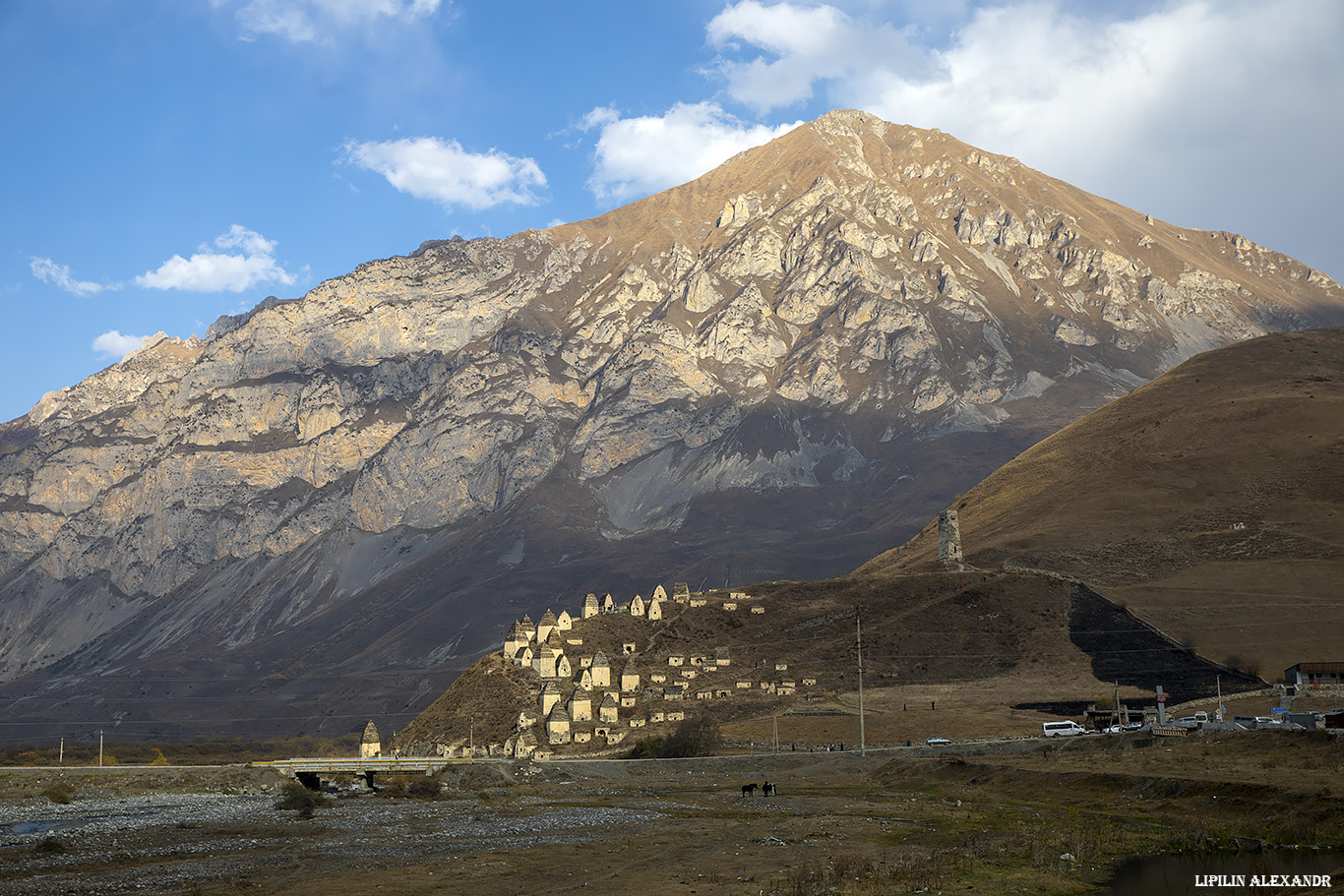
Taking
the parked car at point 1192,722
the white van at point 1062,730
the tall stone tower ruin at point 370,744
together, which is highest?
the parked car at point 1192,722

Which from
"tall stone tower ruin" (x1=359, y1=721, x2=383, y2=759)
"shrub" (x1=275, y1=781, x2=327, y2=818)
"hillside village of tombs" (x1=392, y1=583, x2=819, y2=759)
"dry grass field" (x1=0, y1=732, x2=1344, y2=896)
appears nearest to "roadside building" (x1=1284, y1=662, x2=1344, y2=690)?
"dry grass field" (x1=0, y1=732, x2=1344, y2=896)

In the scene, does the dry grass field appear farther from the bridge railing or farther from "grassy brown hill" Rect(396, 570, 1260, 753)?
"grassy brown hill" Rect(396, 570, 1260, 753)

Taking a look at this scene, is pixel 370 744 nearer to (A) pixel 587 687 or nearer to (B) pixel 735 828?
(A) pixel 587 687

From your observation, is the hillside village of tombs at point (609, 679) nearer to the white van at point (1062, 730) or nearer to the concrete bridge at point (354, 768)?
the concrete bridge at point (354, 768)

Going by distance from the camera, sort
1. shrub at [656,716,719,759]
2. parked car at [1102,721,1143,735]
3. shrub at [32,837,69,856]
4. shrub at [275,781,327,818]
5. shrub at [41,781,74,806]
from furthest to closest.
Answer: shrub at [656,716,719,759] → parked car at [1102,721,1143,735] → shrub at [41,781,74,806] → shrub at [275,781,327,818] → shrub at [32,837,69,856]

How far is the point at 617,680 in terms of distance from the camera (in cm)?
16675

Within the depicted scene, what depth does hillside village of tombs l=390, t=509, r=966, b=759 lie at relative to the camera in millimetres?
144250

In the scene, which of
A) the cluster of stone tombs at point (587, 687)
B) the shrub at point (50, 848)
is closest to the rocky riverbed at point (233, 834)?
the shrub at point (50, 848)

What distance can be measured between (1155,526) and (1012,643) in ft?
159

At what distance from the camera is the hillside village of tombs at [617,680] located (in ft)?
473

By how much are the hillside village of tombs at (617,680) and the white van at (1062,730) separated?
43812 millimetres

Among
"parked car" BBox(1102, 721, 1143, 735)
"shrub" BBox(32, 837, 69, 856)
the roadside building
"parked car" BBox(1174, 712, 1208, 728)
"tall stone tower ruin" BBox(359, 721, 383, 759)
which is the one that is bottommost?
"tall stone tower ruin" BBox(359, 721, 383, 759)

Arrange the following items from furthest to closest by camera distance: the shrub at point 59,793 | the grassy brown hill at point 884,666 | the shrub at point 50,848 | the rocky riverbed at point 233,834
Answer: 1. the grassy brown hill at point 884,666
2. the shrub at point 59,793
3. the shrub at point 50,848
4. the rocky riverbed at point 233,834

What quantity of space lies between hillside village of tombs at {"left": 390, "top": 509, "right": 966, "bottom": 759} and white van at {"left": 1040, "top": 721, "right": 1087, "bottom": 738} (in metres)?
43.8
